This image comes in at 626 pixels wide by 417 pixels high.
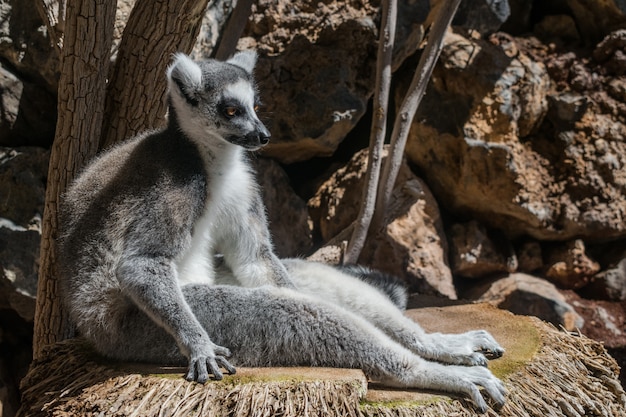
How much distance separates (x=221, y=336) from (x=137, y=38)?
1.80m

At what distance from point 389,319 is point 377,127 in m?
1.97

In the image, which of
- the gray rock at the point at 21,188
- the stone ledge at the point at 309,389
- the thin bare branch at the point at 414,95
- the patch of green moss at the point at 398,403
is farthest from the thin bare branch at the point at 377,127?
the gray rock at the point at 21,188

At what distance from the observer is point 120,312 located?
9.29 ft

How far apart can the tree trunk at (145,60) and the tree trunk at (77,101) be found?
104 millimetres

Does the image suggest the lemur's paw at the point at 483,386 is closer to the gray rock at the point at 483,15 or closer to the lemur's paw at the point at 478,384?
the lemur's paw at the point at 478,384

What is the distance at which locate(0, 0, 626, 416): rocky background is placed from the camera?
534 centimetres

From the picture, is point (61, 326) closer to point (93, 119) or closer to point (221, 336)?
point (93, 119)

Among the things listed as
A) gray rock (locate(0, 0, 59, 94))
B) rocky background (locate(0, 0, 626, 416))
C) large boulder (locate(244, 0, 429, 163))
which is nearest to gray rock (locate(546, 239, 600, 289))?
→ rocky background (locate(0, 0, 626, 416))

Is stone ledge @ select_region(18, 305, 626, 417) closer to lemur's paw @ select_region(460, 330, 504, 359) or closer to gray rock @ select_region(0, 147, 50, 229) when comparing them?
lemur's paw @ select_region(460, 330, 504, 359)

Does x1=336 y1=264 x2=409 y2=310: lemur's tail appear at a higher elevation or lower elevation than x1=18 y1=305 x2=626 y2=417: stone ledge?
higher

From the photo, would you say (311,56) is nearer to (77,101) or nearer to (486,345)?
(77,101)

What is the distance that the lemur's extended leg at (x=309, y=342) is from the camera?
2666mm

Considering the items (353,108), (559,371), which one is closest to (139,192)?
(559,371)

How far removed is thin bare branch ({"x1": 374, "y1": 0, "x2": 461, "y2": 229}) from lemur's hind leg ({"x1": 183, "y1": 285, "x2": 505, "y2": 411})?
2.15 metres
